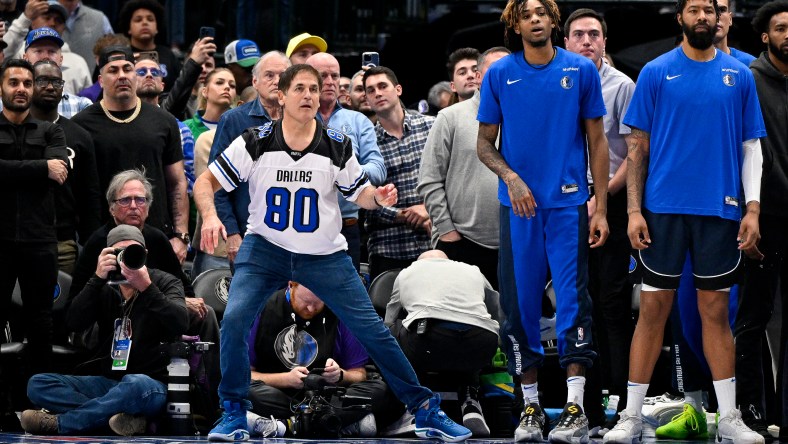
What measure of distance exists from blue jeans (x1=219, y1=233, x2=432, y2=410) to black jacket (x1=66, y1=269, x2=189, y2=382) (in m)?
0.94

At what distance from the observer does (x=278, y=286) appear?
7.39m

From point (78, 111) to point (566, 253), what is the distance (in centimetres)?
441

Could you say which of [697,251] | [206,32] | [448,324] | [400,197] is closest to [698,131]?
[697,251]

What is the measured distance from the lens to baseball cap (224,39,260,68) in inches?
443

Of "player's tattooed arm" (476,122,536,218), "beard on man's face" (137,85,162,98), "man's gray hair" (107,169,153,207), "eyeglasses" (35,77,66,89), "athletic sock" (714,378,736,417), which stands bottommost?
"athletic sock" (714,378,736,417)

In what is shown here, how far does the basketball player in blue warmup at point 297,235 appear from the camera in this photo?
7211mm

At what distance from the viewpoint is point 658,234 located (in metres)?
7.00

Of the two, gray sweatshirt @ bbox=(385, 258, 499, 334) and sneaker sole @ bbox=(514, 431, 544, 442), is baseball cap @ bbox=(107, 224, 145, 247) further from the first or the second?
sneaker sole @ bbox=(514, 431, 544, 442)

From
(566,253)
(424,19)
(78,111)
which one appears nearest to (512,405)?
(566,253)

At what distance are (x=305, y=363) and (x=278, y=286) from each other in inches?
44.5

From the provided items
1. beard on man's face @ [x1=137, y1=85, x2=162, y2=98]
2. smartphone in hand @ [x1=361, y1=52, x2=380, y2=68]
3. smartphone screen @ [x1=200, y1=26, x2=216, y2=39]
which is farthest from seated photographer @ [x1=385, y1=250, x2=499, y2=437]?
smartphone screen @ [x1=200, y1=26, x2=216, y2=39]

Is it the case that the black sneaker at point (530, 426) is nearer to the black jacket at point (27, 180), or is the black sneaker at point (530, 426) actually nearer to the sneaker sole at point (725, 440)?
the sneaker sole at point (725, 440)

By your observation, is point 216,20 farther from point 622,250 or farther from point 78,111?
point 622,250

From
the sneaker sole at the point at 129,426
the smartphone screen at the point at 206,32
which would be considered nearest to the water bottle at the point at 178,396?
the sneaker sole at the point at 129,426
